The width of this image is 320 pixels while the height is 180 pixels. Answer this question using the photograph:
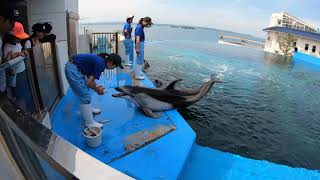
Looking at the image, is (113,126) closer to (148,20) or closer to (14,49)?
(14,49)

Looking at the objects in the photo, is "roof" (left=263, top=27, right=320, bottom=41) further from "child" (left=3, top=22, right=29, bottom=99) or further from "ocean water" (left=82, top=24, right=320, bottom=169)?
"child" (left=3, top=22, right=29, bottom=99)

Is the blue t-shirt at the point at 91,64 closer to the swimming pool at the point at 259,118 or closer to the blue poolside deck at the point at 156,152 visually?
the blue poolside deck at the point at 156,152

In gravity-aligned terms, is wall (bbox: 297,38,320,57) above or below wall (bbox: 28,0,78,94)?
below

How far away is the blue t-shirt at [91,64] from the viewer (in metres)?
Answer: 4.94

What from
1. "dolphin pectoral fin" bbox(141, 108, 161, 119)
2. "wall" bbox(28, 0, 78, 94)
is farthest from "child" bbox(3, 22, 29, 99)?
"wall" bbox(28, 0, 78, 94)

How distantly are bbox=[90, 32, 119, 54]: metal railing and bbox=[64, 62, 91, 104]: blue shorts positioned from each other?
28.5ft

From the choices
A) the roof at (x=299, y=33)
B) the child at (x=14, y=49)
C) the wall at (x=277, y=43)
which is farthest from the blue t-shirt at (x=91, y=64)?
the wall at (x=277, y=43)

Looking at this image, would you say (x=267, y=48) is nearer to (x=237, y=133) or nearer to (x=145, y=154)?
(x=237, y=133)

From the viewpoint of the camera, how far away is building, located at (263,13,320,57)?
3176 cm

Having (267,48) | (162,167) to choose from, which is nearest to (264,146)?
(162,167)

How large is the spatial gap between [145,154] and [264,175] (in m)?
2.27

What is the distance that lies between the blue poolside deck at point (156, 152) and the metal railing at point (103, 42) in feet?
24.8

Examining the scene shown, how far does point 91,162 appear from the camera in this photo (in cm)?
134

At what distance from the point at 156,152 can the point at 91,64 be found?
6.34 ft
